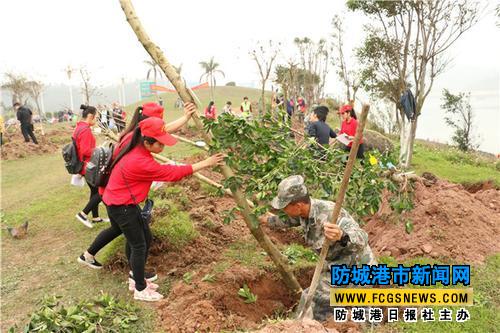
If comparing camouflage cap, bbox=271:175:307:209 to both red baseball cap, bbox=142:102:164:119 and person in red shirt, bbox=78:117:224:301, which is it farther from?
red baseball cap, bbox=142:102:164:119

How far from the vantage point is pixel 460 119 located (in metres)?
18.0

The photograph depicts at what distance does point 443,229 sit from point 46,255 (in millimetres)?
5435

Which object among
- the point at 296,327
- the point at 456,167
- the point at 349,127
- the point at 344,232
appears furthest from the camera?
the point at 456,167

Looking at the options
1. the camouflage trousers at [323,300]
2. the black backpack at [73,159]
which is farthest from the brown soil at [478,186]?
the black backpack at [73,159]

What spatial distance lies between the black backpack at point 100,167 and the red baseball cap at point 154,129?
0.87 m

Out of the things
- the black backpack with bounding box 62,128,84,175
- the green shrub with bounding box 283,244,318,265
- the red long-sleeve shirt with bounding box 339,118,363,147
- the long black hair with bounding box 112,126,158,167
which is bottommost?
the green shrub with bounding box 283,244,318,265

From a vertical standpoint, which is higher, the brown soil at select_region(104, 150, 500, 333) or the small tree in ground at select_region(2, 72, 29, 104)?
the small tree in ground at select_region(2, 72, 29, 104)

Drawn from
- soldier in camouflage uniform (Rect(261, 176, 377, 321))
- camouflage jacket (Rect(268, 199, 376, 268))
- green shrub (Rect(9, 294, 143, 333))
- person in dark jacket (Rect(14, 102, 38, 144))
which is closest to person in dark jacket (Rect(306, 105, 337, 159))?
soldier in camouflage uniform (Rect(261, 176, 377, 321))

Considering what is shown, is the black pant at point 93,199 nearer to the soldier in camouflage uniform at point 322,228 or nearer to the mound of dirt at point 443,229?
the soldier in camouflage uniform at point 322,228

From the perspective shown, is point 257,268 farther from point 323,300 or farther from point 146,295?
point 146,295

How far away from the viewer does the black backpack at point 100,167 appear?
3.96m

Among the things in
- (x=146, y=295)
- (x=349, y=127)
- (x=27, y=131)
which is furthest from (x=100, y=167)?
(x=27, y=131)

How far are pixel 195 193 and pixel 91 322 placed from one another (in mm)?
3801

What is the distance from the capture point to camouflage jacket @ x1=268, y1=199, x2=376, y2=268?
320 cm
